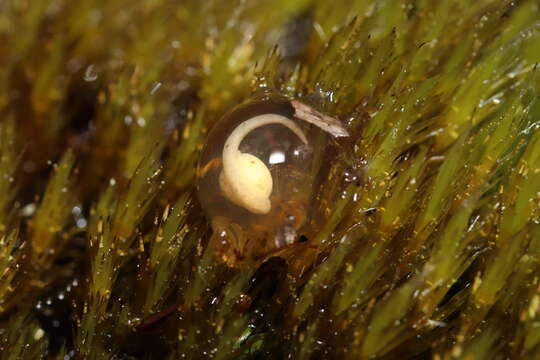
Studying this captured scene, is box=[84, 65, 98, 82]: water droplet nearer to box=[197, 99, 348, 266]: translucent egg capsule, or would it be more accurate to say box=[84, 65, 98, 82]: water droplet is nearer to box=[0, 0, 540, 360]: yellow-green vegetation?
box=[0, 0, 540, 360]: yellow-green vegetation

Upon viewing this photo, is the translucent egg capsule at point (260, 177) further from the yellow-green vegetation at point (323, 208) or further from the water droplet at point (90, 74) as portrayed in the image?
the water droplet at point (90, 74)

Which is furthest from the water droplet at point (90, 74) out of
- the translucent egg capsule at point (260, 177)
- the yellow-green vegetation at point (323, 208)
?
the translucent egg capsule at point (260, 177)

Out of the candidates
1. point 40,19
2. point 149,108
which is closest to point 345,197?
point 149,108

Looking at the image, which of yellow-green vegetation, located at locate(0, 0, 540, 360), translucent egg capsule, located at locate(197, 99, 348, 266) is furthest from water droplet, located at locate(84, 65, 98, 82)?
translucent egg capsule, located at locate(197, 99, 348, 266)

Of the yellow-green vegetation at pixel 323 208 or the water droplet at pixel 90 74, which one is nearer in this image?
the yellow-green vegetation at pixel 323 208

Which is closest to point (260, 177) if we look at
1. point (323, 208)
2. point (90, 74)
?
point (323, 208)

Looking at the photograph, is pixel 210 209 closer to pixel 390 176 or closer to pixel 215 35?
pixel 390 176

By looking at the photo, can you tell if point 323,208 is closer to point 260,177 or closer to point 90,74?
point 260,177
